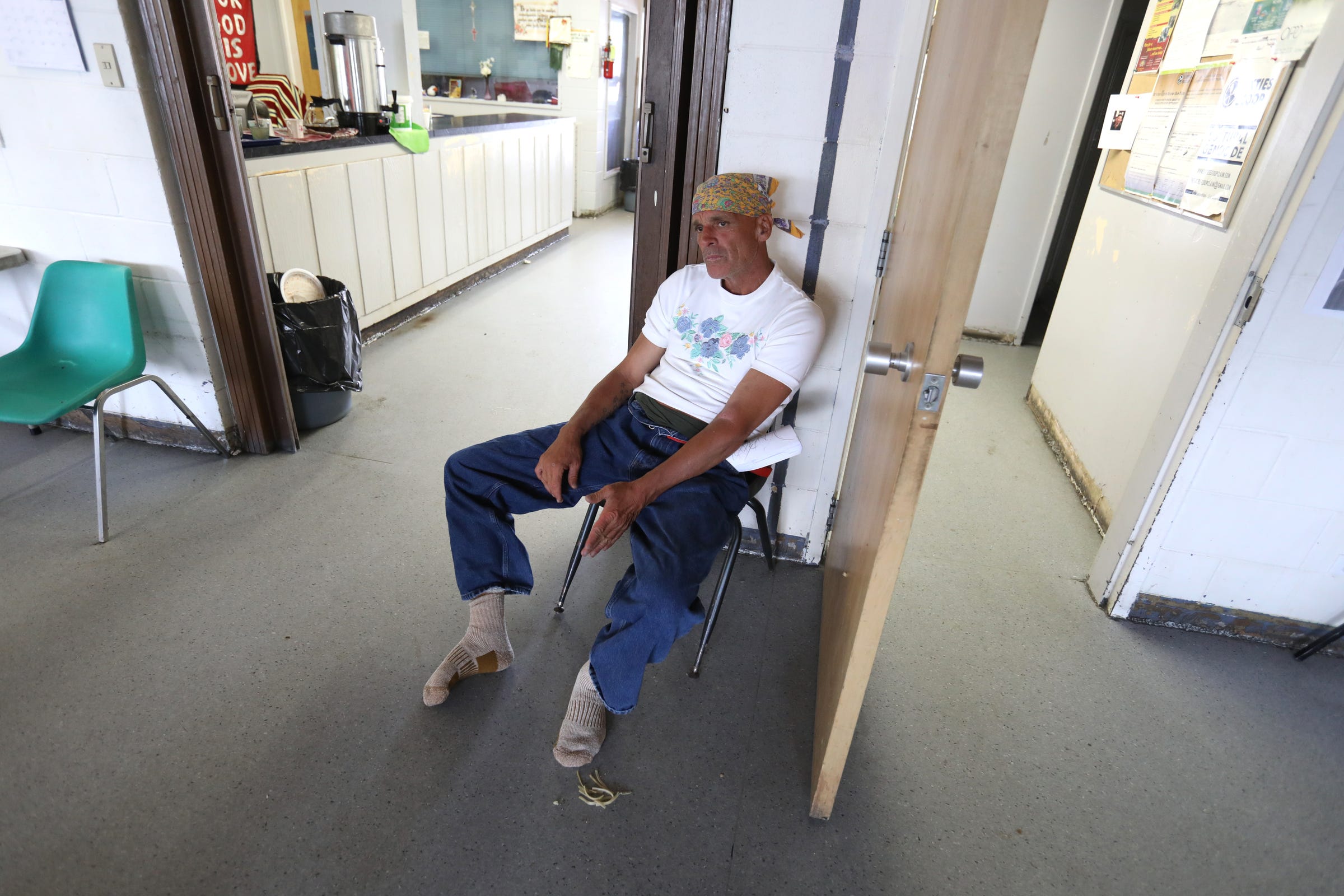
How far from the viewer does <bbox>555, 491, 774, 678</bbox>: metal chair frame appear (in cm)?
176

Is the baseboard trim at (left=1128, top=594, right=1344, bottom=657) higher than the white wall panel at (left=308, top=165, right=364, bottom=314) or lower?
lower

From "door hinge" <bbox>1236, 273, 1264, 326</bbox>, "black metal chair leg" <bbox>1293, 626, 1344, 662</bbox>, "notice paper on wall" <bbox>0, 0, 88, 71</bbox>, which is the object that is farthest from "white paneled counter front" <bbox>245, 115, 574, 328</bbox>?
"black metal chair leg" <bbox>1293, 626, 1344, 662</bbox>

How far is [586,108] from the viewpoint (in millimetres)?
6953

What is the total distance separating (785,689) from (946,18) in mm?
1474

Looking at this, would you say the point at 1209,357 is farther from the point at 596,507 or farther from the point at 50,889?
the point at 50,889

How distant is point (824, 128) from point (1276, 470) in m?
1.46

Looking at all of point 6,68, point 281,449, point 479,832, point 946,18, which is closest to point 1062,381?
point 946,18

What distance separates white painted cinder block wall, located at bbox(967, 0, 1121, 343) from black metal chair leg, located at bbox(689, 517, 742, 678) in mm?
2634

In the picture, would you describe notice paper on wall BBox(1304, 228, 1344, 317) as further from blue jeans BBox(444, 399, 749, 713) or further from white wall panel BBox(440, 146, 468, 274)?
white wall panel BBox(440, 146, 468, 274)

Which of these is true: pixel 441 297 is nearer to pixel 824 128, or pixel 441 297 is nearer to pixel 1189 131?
pixel 824 128

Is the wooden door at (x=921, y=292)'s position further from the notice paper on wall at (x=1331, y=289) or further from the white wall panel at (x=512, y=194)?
the white wall panel at (x=512, y=194)

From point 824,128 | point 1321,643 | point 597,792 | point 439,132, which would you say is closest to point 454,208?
point 439,132

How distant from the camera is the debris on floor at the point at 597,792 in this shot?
1.46 metres

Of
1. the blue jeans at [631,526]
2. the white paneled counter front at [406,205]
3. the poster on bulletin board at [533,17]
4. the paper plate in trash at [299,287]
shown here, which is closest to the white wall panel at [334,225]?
the white paneled counter front at [406,205]
